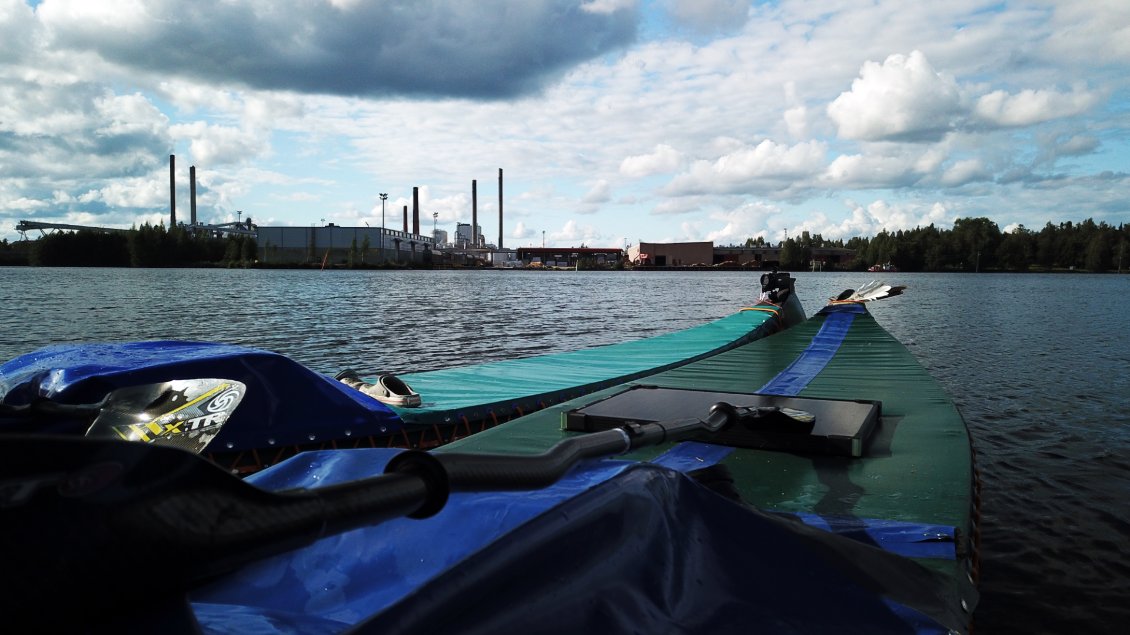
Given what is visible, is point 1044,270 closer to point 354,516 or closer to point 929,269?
point 929,269

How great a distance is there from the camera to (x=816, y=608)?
87.0 inches

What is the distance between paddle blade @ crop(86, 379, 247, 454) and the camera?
17.1 feet

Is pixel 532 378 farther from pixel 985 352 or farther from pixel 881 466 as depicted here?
pixel 985 352

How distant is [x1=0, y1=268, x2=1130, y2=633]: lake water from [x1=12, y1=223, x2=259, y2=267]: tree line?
82595 mm

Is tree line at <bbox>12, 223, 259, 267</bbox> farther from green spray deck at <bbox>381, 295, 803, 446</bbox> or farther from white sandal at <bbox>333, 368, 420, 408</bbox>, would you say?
white sandal at <bbox>333, 368, 420, 408</bbox>

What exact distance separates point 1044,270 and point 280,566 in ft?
567

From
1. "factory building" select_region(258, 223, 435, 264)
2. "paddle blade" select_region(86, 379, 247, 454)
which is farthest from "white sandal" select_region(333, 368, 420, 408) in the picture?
"factory building" select_region(258, 223, 435, 264)

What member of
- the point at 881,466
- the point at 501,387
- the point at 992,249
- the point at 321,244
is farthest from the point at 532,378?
the point at 992,249

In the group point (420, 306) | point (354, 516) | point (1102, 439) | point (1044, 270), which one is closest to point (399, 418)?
point (354, 516)

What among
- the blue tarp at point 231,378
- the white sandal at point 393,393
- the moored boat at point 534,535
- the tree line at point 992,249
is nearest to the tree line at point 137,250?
the tree line at point 992,249

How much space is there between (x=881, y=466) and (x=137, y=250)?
132 m

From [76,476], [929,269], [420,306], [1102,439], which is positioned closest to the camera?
[76,476]

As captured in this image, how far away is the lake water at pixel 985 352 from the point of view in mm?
6324

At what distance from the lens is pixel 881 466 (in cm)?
441
